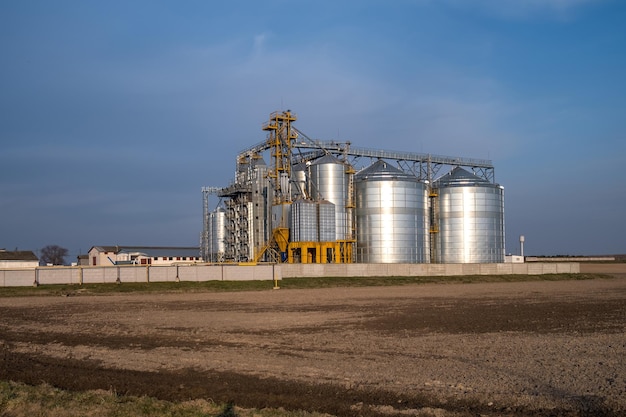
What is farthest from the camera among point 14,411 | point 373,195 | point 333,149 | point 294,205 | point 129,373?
point 333,149

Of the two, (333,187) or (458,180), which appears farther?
(458,180)

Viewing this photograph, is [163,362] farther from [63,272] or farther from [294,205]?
[294,205]

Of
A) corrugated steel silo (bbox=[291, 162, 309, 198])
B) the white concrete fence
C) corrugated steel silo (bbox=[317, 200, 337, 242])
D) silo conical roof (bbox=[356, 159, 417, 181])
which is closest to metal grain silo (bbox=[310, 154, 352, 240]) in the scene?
corrugated steel silo (bbox=[291, 162, 309, 198])

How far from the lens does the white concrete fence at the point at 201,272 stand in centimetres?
5597

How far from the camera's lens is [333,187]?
250 ft

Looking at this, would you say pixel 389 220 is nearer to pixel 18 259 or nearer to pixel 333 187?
pixel 333 187

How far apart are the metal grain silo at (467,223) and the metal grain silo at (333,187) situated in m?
13.8

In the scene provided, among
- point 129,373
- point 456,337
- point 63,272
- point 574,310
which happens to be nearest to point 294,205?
point 63,272

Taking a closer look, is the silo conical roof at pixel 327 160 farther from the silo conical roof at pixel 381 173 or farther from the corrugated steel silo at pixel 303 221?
the corrugated steel silo at pixel 303 221

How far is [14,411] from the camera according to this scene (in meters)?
12.3

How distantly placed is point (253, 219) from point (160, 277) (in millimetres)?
21831

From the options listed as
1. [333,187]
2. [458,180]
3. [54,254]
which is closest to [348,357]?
[333,187]

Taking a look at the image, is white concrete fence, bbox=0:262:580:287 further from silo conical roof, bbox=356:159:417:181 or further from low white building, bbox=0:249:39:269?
low white building, bbox=0:249:39:269

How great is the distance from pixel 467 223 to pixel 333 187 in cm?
1855
